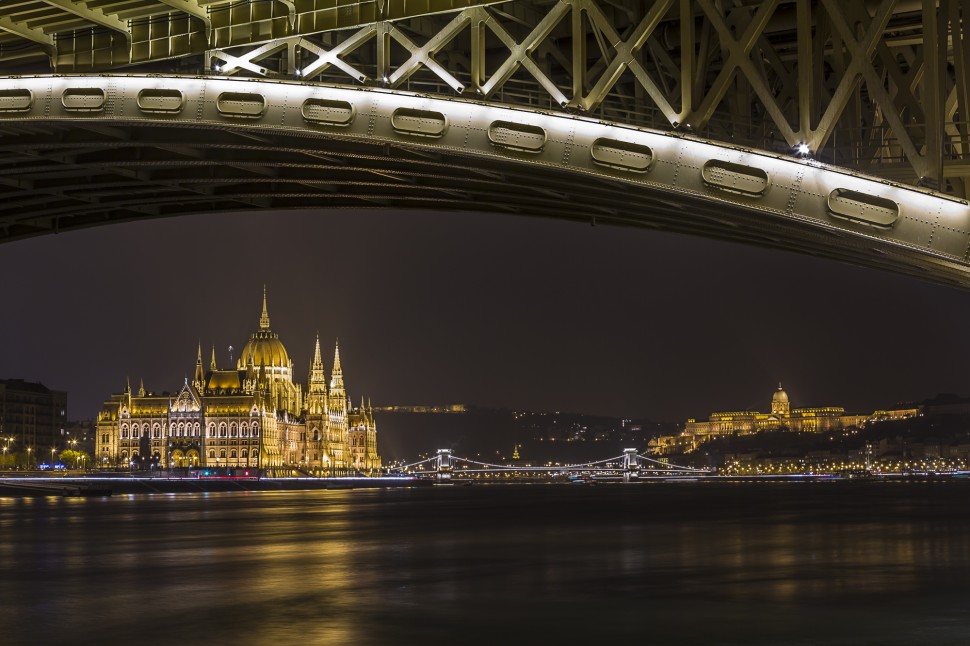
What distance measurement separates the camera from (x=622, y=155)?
19.0 metres

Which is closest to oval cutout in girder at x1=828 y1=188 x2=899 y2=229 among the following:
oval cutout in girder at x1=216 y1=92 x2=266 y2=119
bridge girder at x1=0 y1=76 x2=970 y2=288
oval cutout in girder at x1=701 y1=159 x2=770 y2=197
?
bridge girder at x1=0 y1=76 x2=970 y2=288

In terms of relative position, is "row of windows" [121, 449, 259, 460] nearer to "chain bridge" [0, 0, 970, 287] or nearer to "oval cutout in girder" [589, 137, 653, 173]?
"chain bridge" [0, 0, 970, 287]

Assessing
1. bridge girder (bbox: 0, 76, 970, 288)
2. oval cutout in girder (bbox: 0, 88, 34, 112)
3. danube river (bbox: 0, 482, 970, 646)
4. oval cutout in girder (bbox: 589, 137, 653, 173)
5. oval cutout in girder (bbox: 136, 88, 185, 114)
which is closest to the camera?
danube river (bbox: 0, 482, 970, 646)

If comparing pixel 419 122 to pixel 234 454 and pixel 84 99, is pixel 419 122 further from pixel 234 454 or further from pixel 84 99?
pixel 234 454

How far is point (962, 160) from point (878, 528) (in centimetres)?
2227

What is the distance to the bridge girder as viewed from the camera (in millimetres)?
18156

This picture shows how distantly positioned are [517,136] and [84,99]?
8087 mm

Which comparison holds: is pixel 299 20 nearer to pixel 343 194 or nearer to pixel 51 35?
pixel 51 35

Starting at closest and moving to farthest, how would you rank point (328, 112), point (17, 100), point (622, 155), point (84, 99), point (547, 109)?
point (622, 155) → point (547, 109) → point (328, 112) → point (84, 99) → point (17, 100)

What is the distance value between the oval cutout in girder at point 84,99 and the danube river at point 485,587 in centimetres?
802

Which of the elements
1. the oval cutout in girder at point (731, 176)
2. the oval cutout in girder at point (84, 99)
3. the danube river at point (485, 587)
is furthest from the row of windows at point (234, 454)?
the oval cutout in girder at point (731, 176)

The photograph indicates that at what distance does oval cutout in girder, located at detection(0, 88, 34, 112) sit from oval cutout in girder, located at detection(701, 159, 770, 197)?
1218 centimetres

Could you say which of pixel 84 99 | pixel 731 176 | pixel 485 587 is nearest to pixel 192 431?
pixel 84 99

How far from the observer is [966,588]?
19062 millimetres
